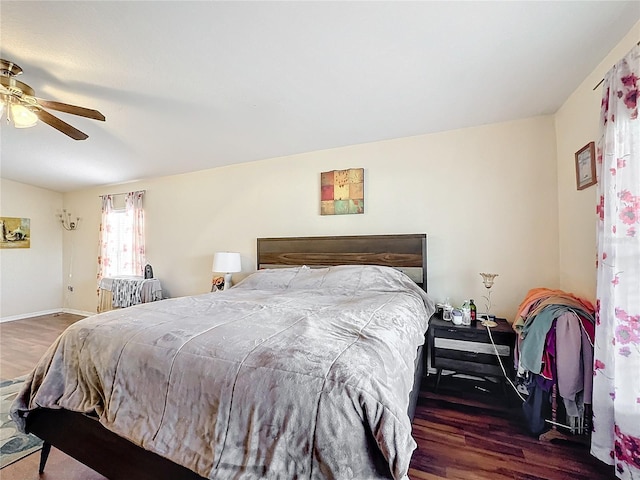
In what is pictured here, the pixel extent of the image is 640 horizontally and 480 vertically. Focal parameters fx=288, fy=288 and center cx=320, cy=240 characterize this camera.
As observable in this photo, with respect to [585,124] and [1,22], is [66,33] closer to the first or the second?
[1,22]

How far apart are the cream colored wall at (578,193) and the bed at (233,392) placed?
1.31 meters

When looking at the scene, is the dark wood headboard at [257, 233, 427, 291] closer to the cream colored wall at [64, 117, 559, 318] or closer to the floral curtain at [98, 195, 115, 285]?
the cream colored wall at [64, 117, 559, 318]

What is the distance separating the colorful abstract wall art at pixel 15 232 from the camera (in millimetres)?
5035

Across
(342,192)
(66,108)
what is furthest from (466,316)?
(66,108)

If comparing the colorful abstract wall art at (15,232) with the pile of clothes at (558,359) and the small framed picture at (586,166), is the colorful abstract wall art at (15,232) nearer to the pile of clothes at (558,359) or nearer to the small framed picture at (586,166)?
the pile of clothes at (558,359)

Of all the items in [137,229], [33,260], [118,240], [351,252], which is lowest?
[33,260]

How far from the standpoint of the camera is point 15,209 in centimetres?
518

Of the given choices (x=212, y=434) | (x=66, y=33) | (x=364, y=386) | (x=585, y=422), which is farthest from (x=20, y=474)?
(x=585, y=422)

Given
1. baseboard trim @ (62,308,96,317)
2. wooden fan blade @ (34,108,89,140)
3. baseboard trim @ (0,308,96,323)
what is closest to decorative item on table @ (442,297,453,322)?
wooden fan blade @ (34,108,89,140)

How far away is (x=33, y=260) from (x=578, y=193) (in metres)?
8.05

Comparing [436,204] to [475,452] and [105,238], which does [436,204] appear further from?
[105,238]

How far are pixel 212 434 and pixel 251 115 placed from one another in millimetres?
2541

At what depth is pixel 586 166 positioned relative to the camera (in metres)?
2.02

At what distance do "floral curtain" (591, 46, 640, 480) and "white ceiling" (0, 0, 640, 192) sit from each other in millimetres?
471
